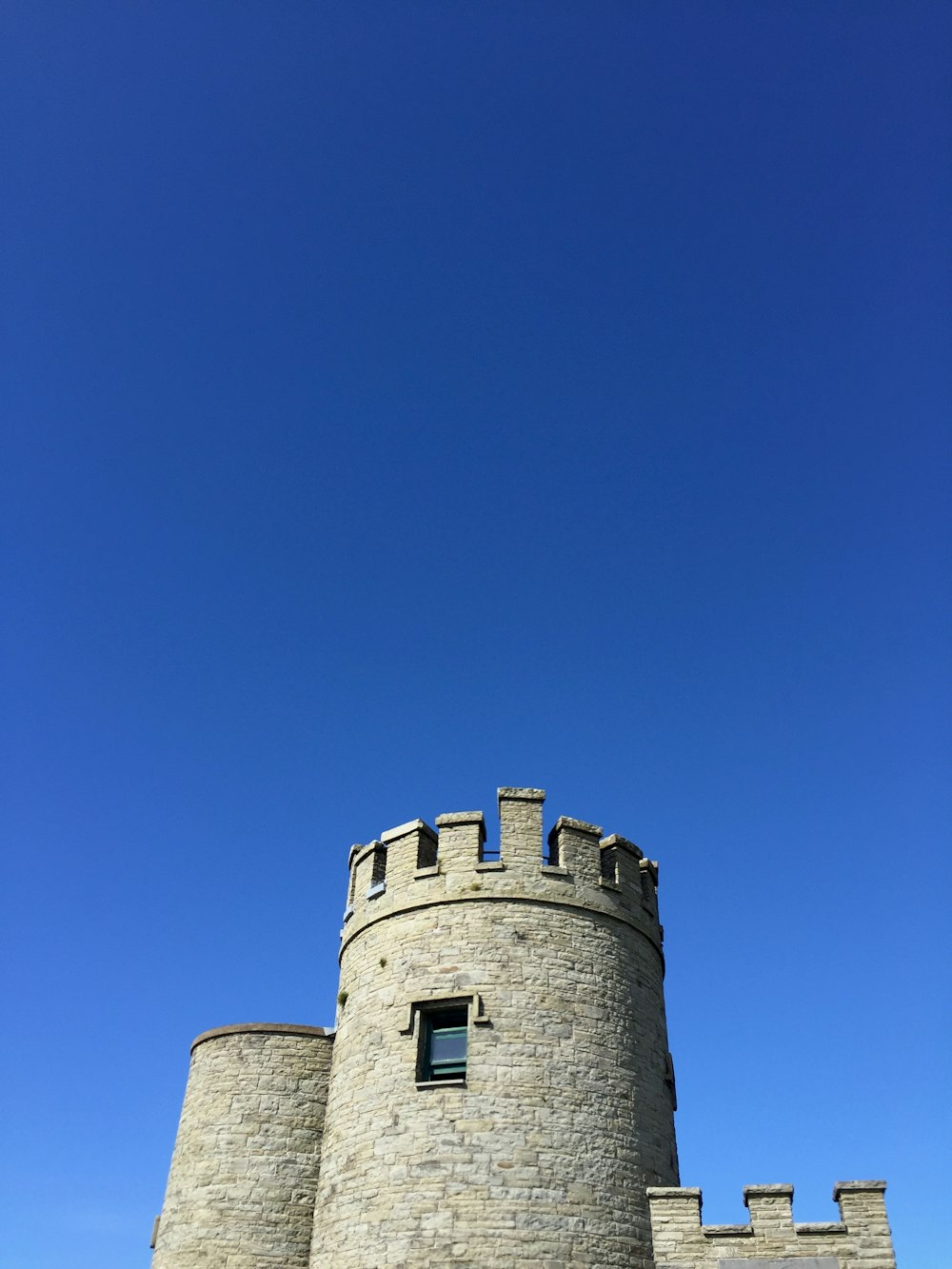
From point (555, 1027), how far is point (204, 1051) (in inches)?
288

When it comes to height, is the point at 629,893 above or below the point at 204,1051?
above

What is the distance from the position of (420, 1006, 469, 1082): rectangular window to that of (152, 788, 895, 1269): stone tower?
1.2 inches

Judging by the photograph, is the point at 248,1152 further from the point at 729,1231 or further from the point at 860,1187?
the point at 860,1187

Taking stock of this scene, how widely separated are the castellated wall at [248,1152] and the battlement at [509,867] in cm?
256

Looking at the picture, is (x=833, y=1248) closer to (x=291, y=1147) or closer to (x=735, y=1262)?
(x=735, y=1262)

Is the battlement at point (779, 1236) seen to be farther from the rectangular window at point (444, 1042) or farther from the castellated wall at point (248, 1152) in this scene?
the castellated wall at point (248, 1152)

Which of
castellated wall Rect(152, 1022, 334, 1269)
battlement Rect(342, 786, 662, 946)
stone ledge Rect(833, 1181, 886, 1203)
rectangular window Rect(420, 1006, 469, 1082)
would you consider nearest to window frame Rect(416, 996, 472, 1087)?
rectangular window Rect(420, 1006, 469, 1082)

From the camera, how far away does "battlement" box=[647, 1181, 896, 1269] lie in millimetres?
13086

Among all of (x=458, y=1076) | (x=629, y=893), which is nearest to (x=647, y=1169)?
(x=458, y=1076)

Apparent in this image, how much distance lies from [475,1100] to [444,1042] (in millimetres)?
1096

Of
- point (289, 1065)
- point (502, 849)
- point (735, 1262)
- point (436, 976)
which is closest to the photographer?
point (735, 1262)

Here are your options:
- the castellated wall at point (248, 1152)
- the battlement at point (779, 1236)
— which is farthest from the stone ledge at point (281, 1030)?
the battlement at point (779, 1236)

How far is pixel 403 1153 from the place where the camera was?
46.6ft

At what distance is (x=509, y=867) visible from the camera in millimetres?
16188
